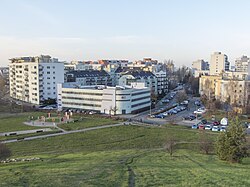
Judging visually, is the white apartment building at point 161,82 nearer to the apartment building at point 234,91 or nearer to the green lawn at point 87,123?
the apartment building at point 234,91

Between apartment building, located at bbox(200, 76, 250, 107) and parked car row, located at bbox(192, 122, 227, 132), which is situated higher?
apartment building, located at bbox(200, 76, 250, 107)

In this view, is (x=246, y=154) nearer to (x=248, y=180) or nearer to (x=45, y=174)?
(x=248, y=180)

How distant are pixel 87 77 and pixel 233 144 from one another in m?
75.5

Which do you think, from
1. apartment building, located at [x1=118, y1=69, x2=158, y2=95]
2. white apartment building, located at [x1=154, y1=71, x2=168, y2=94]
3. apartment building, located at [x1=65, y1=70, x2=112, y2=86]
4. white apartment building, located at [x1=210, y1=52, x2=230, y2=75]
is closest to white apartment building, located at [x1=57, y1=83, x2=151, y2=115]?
apartment building, located at [x1=118, y1=69, x2=158, y2=95]

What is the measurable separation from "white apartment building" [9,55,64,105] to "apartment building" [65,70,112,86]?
678 centimetres

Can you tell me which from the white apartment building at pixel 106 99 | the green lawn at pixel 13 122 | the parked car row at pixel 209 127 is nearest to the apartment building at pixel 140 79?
the white apartment building at pixel 106 99

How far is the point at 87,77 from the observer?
96.9 meters

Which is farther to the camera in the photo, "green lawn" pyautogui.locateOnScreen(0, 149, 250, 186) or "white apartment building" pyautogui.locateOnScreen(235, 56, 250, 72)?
"white apartment building" pyautogui.locateOnScreen(235, 56, 250, 72)

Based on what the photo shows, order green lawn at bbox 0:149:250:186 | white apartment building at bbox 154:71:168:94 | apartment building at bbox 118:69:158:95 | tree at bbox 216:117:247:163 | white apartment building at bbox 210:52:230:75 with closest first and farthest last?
1. green lawn at bbox 0:149:250:186
2. tree at bbox 216:117:247:163
3. apartment building at bbox 118:69:158:95
4. white apartment building at bbox 154:71:168:94
5. white apartment building at bbox 210:52:230:75

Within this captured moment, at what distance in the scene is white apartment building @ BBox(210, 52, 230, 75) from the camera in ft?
479

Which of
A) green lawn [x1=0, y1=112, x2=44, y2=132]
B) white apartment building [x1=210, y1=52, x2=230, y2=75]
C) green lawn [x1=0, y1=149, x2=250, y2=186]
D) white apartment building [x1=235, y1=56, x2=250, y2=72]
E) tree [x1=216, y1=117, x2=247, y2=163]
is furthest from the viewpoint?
white apartment building [x1=235, y1=56, x2=250, y2=72]

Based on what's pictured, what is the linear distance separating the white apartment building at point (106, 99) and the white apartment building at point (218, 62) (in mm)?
85856

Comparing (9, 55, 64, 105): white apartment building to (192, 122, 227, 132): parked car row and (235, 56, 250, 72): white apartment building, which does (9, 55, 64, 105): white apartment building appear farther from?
(235, 56, 250, 72): white apartment building

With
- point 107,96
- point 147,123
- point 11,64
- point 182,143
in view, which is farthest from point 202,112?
point 11,64
